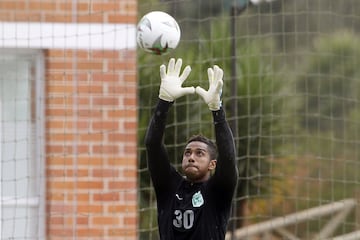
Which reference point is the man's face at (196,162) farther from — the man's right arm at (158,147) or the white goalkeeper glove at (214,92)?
the white goalkeeper glove at (214,92)

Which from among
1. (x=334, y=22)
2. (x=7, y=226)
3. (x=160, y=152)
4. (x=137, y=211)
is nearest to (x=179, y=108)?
(x=137, y=211)

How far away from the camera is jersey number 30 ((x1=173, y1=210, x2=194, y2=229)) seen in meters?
7.94

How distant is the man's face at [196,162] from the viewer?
7.99 metres

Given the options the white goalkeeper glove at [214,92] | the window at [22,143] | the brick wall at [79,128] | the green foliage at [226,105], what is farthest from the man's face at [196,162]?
the green foliage at [226,105]

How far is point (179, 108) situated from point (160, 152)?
133 inches

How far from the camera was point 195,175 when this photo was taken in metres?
8.01

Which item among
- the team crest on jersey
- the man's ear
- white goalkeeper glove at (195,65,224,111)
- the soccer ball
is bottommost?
the team crest on jersey

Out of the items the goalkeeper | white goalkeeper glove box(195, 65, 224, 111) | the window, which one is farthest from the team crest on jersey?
the window

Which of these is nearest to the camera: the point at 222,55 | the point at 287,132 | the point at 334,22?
the point at 222,55

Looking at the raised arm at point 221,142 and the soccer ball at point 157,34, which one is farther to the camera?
the soccer ball at point 157,34

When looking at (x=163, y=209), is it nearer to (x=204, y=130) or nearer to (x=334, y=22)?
(x=204, y=130)

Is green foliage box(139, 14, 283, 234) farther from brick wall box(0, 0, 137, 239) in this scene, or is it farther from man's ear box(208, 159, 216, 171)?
man's ear box(208, 159, 216, 171)

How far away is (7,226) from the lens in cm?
1046

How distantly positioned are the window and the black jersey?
8.30ft
